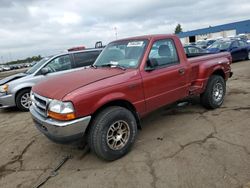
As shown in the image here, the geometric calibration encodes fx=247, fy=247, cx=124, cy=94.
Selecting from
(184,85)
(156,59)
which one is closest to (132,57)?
(156,59)

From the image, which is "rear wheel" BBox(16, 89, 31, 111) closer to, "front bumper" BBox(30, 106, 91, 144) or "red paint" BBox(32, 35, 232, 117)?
"red paint" BBox(32, 35, 232, 117)

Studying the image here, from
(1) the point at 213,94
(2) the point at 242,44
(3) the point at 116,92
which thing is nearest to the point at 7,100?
(3) the point at 116,92

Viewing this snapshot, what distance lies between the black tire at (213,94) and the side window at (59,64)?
4457mm

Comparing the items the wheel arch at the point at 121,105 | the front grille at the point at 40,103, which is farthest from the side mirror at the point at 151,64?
the front grille at the point at 40,103

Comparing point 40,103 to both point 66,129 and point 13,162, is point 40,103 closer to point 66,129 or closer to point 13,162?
point 66,129

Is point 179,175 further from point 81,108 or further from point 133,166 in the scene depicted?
point 81,108

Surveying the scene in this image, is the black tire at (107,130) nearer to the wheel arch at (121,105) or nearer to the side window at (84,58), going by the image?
the wheel arch at (121,105)

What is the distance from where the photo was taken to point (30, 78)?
774cm

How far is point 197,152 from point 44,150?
108 inches

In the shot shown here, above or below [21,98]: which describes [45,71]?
above

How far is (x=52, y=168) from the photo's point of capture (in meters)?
3.92

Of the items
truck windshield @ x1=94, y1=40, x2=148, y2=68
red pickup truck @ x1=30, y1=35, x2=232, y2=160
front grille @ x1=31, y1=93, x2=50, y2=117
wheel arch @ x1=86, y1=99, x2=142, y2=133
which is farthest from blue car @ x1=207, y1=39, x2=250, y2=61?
front grille @ x1=31, y1=93, x2=50, y2=117

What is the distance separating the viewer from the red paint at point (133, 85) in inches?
142

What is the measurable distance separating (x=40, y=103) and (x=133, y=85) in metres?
1.55
